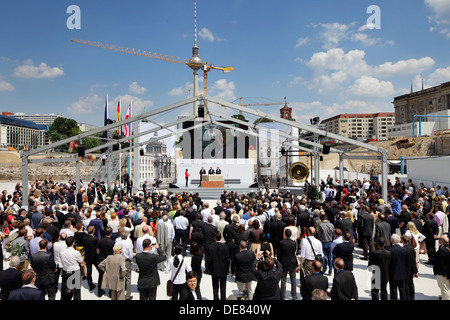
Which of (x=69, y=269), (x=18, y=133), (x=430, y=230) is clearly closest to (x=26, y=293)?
(x=69, y=269)

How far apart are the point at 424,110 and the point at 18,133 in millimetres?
160707

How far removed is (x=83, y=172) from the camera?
4547cm

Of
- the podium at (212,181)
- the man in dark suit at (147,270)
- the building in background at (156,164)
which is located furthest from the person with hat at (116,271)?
the building in background at (156,164)

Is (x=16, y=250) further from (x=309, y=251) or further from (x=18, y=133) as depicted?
(x=18, y=133)

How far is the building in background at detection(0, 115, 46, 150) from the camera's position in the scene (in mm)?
122375

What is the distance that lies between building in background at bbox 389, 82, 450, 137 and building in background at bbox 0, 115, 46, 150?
128632 millimetres

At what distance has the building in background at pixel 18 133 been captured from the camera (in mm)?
122375

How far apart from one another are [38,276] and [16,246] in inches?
47.3

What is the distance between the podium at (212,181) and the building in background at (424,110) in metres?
60.5

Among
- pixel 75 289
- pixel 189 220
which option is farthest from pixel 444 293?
pixel 75 289

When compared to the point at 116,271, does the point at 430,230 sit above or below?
above

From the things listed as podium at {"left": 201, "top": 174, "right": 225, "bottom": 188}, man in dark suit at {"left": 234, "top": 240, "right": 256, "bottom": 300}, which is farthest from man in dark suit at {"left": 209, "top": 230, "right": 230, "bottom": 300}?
podium at {"left": 201, "top": 174, "right": 225, "bottom": 188}

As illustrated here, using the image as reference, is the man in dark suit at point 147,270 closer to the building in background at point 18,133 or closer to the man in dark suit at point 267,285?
the man in dark suit at point 267,285

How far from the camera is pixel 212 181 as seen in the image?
2456cm
